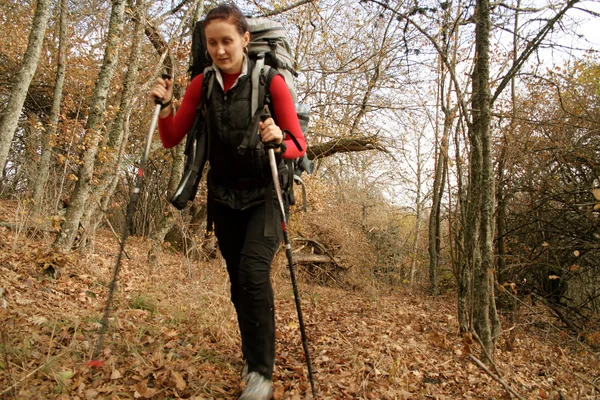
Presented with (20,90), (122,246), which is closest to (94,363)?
(122,246)

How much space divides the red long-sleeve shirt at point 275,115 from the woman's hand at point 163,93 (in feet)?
0.15

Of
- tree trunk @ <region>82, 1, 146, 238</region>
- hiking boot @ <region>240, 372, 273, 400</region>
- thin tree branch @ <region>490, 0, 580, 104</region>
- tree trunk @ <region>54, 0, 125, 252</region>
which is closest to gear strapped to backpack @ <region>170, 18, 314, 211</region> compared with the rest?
hiking boot @ <region>240, 372, 273, 400</region>

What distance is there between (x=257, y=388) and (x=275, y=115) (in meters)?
1.56

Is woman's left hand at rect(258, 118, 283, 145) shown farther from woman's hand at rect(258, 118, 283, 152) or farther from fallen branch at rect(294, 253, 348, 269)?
fallen branch at rect(294, 253, 348, 269)

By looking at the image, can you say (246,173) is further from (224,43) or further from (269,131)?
(224,43)

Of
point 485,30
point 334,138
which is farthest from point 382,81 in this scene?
point 485,30

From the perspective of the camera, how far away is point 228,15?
247cm

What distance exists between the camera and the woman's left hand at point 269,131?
91.4 inches

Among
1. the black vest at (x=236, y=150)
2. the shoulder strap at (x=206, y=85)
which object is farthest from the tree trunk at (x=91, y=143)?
the black vest at (x=236, y=150)

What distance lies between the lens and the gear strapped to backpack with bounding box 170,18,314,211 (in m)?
2.53

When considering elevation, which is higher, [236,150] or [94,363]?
[236,150]

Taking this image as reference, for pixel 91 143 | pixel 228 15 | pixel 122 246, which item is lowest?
pixel 122 246

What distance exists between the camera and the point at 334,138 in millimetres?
11281

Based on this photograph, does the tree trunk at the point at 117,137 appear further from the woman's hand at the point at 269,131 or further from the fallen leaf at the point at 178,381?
the woman's hand at the point at 269,131
